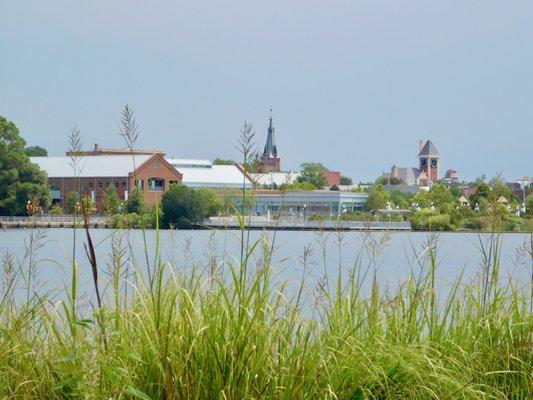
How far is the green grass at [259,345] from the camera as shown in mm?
3857

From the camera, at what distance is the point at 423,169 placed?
174 metres

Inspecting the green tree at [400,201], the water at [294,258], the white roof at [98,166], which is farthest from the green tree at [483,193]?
the green tree at [400,201]

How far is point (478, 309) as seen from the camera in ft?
16.1

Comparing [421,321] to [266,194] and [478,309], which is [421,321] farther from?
[266,194]

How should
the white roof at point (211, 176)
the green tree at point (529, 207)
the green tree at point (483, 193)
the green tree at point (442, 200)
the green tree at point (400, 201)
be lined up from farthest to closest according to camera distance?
the white roof at point (211, 176) → the green tree at point (400, 201) → the green tree at point (442, 200) → the green tree at point (529, 207) → the green tree at point (483, 193)

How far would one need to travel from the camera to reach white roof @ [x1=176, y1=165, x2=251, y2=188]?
10175 cm

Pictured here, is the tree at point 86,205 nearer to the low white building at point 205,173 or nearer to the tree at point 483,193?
the tree at point 483,193

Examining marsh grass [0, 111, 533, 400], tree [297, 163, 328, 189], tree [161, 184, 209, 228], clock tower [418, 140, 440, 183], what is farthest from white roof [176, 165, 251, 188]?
marsh grass [0, 111, 533, 400]

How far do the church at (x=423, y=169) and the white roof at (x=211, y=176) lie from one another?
6108cm

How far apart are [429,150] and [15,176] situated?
428 ft

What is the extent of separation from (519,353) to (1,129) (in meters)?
60.9

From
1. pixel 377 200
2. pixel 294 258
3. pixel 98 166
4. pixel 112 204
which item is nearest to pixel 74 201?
pixel 112 204

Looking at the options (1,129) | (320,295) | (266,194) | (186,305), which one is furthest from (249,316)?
(266,194)

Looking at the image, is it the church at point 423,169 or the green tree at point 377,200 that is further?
the church at point 423,169
